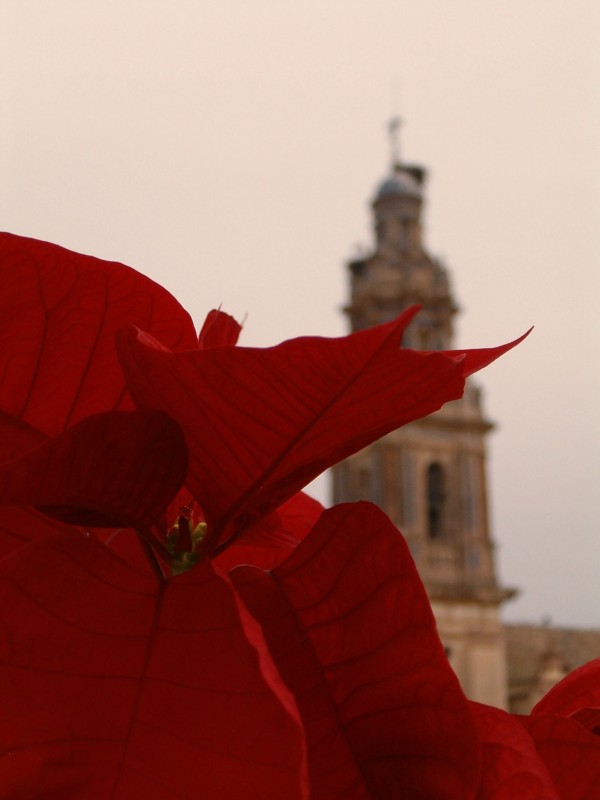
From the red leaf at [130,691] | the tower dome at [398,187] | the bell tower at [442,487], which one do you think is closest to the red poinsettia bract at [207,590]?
the red leaf at [130,691]

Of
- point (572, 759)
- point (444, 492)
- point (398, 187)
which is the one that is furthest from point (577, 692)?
point (398, 187)

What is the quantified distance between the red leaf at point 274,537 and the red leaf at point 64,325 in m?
0.05

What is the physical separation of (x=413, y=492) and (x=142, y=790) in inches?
503

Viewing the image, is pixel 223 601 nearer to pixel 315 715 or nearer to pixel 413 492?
pixel 315 715

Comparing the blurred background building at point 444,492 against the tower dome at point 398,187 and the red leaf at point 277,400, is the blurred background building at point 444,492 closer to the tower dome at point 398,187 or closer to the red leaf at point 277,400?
the tower dome at point 398,187

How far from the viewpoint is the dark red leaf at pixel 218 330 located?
0.28 m

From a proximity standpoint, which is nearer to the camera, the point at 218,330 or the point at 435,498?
the point at 218,330

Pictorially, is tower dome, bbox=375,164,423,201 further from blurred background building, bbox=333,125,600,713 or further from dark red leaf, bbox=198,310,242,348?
dark red leaf, bbox=198,310,242,348

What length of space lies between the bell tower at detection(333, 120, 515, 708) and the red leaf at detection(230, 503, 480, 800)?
1192cm

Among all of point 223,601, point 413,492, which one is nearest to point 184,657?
point 223,601

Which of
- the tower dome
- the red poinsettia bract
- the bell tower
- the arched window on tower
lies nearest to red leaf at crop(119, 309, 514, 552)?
the red poinsettia bract

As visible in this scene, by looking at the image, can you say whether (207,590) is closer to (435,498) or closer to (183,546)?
(183,546)

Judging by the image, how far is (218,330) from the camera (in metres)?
0.28

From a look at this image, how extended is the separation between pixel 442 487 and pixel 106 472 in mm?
13152
